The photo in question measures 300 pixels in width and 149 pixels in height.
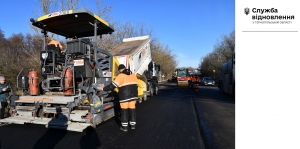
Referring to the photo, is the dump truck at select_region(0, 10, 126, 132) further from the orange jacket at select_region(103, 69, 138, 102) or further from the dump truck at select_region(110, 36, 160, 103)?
the dump truck at select_region(110, 36, 160, 103)

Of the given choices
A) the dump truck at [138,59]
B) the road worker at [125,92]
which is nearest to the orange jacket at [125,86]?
the road worker at [125,92]

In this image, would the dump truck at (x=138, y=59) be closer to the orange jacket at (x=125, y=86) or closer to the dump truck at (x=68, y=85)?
the dump truck at (x=68, y=85)

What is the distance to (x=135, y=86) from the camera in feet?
14.9

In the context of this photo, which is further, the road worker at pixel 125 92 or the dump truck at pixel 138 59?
the dump truck at pixel 138 59

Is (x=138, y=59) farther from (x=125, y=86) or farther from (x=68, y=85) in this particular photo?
(x=125, y=86)

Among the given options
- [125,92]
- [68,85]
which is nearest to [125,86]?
[125,92]

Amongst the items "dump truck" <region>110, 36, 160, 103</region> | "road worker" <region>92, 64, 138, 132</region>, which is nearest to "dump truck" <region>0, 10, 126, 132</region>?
"road worker" <region>92, 64, 138, 132</region>

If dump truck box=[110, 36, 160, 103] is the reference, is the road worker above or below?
below

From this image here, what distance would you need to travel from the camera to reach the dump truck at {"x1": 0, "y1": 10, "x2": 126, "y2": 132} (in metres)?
4.44

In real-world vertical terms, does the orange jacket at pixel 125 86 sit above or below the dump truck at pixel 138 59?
below

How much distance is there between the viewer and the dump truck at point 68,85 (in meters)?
4.44

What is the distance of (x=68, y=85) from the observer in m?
4.81

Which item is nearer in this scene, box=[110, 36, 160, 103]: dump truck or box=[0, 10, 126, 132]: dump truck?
box=[0, 10, 126, 132]: dump truck
